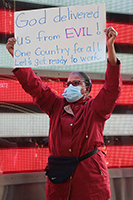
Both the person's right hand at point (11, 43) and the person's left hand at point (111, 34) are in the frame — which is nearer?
the person's left hand at point (111, 34)

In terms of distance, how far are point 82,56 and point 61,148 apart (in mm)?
769

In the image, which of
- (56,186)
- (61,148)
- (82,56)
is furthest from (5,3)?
(56,186)

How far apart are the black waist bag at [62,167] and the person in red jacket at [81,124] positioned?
3cm

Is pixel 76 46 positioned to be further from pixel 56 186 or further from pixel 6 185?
pixel 6 185

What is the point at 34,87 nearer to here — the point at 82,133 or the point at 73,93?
the point at 73,93

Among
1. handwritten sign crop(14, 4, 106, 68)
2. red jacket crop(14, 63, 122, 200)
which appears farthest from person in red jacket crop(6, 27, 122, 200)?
handwritten sign crop(14, 4, 106, 68)

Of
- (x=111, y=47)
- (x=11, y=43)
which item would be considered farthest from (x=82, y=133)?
(x=11, y=43)

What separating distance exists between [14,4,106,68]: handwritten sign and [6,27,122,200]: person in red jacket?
10 centimetres

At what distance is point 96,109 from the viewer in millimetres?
1909

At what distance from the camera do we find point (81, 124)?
76.0 inches

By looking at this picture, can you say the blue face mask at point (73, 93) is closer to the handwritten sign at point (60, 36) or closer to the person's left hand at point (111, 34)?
the handwritten sign at point (60, 36)

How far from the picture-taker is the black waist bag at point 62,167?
1.84 meters

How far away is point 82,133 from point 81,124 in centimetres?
8


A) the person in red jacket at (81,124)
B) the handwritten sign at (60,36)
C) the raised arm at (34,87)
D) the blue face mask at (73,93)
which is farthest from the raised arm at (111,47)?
the raised arm at (34,87)
